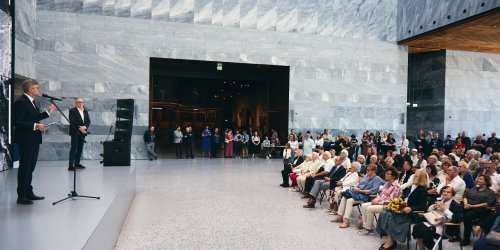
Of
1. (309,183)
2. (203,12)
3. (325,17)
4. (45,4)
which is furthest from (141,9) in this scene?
(309,183)

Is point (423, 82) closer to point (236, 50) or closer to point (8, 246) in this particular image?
point (236, 50)

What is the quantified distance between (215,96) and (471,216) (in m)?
25.9

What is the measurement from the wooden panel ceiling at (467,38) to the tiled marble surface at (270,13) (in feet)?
6.96

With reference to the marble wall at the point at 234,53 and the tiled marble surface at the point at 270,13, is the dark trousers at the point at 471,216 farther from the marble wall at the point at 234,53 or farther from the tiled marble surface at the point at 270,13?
the tiled marble surface at the point at 270,13

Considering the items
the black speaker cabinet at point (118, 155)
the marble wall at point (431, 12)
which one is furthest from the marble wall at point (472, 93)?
the black speaker cabinet at point (118, 155)

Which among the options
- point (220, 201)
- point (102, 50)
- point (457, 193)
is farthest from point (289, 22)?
point (457, 193)

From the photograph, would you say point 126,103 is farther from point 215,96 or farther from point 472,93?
point 472,93

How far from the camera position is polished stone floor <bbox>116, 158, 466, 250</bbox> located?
230 inches

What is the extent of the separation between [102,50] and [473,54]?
2135 centimetres

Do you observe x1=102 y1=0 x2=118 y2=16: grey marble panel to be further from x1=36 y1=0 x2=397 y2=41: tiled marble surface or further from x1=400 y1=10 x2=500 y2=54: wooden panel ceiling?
x1=400 y1=10 x2=500 y2=54: wooden panel ceiling

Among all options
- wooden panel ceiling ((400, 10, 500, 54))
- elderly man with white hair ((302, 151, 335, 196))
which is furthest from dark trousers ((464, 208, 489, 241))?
wooden panel ceiling ((400, 10, 500, 54))

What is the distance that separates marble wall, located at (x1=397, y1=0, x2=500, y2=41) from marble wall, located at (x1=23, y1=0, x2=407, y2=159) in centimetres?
67

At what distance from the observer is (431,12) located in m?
18.5

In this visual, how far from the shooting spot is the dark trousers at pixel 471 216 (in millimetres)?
5874
